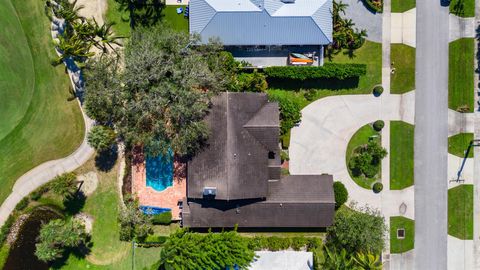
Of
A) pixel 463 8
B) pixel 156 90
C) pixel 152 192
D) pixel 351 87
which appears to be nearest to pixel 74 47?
pixel 156 90

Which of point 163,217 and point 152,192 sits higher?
point 152,192

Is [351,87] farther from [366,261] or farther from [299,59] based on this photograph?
[366,261]

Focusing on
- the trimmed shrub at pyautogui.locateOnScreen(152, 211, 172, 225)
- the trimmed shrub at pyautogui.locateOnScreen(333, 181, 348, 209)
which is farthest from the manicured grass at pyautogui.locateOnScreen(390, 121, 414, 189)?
the trimmed shrub at pyautogui.locateOnScreen(152, 211, 172, 225)

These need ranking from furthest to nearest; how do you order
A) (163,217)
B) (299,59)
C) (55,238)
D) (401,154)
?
(401,154), (163,217), (299,59), (55,238)

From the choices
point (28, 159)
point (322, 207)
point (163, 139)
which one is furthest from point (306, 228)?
point (28, 159)

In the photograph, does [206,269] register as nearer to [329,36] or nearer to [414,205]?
[414,205]

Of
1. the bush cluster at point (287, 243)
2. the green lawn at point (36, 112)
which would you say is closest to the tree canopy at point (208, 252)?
the bush cluster at point (287, 243)

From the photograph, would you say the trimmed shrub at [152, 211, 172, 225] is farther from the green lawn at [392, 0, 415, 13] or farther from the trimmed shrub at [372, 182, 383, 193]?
the green lawn at [392, 0, 415, 13]

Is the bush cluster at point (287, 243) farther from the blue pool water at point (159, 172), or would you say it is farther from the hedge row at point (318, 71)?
the hedge row at point (318, 71)
